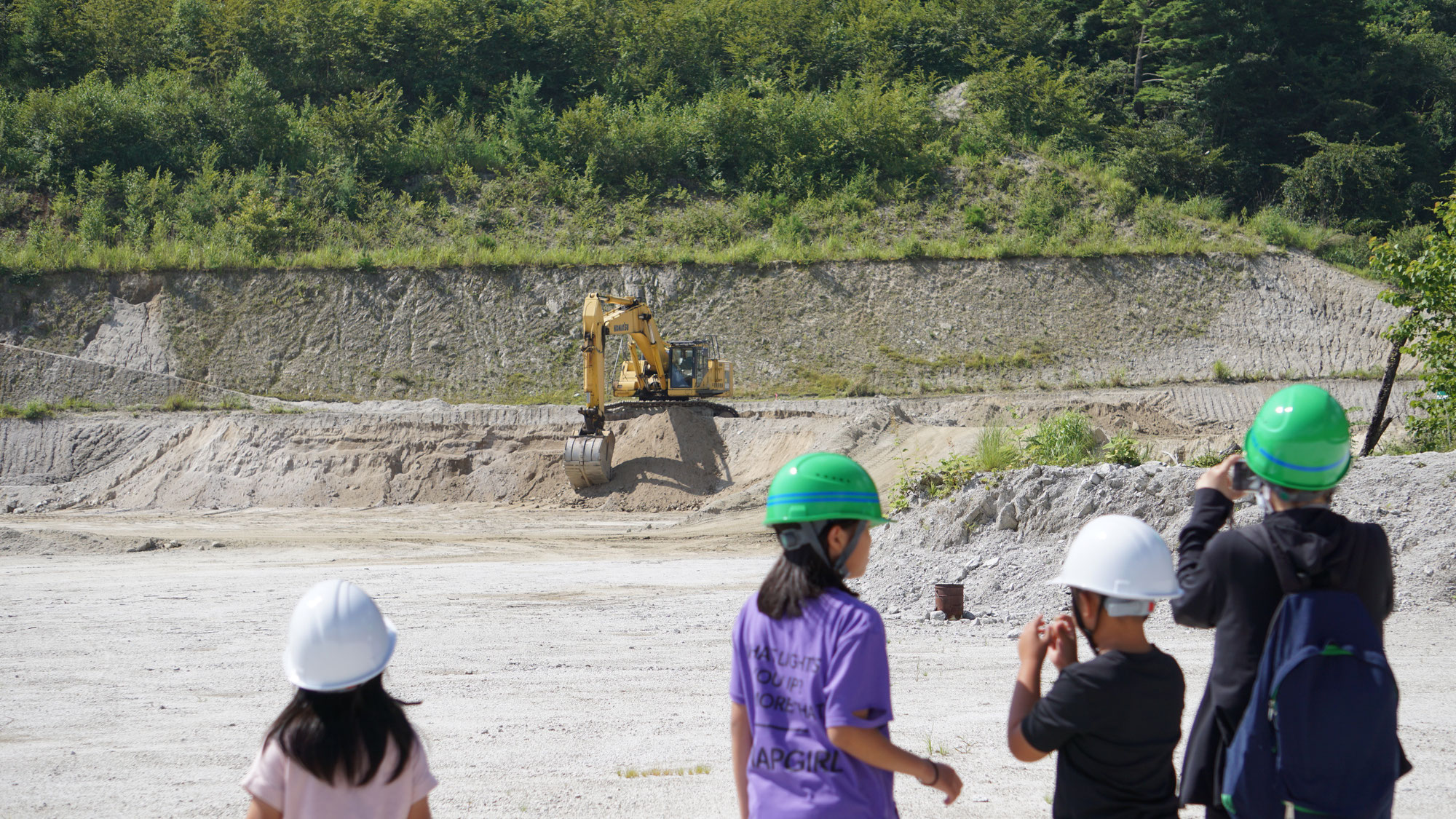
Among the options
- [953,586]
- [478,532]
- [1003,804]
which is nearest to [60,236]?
[478,532]

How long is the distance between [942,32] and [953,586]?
49.6 metres

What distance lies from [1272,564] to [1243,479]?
1.24ft

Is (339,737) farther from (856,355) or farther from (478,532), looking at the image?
(856,355)

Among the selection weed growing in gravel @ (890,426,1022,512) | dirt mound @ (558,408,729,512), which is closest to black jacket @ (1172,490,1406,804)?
weed growing in gravel @ (890,426,1022,512)

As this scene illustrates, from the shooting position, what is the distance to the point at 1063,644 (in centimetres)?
280

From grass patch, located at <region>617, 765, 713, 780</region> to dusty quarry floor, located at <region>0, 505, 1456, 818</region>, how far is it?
2 cm

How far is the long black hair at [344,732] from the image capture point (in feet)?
8.18

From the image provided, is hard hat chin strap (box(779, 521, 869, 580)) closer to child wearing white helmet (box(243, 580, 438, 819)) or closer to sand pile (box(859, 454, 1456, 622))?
child wearing white helmet (box(243, 580, 438, 819))

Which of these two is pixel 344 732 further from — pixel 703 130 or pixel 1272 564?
pixel 703 130

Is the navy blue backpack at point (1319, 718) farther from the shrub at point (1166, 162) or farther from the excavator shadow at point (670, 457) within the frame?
the shrub at point (1166, 162)

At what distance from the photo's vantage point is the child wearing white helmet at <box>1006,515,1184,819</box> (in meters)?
2.69

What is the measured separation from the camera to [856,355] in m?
35.0

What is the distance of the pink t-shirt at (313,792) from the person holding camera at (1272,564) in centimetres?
211

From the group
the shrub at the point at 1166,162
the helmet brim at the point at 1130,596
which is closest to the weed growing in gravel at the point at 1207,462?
the helmet brim at the point at 1130,596
